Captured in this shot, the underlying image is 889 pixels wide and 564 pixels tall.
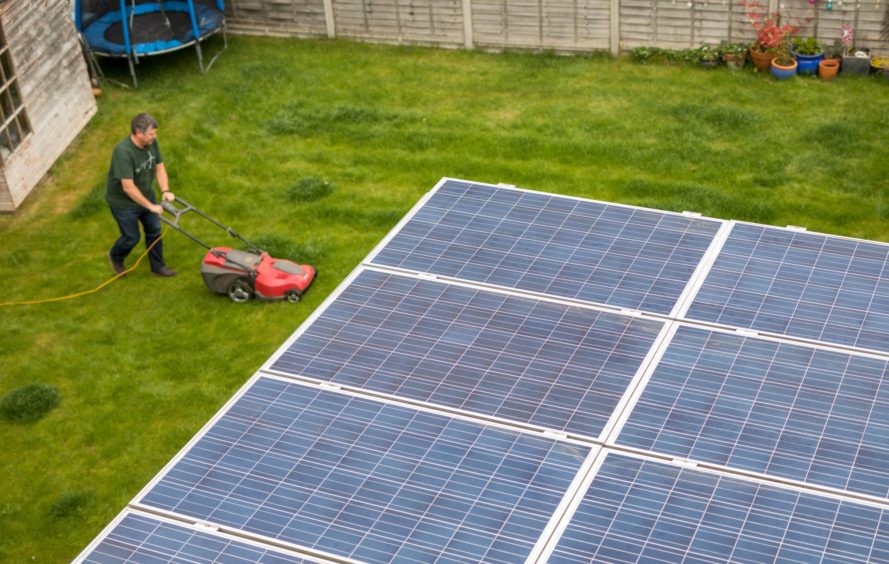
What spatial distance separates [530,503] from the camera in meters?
9.59

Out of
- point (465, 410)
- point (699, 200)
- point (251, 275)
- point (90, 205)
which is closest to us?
point (465, 410)

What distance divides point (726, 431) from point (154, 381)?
777 centimetres

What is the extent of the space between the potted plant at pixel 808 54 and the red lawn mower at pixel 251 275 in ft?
31.3

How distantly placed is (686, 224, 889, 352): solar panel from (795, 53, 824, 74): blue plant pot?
902cm

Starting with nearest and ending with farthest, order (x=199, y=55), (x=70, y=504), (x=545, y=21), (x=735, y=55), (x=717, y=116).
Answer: (x=70, y=504), (x=717, y=116), (x=735, y=55), (x=545, y=21), (x=199, y=55)

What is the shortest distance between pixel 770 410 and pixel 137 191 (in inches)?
353

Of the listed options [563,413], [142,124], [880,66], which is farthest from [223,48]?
[563,413]

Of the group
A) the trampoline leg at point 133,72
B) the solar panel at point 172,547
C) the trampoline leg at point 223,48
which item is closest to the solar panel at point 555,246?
the solar panel at point 172,547

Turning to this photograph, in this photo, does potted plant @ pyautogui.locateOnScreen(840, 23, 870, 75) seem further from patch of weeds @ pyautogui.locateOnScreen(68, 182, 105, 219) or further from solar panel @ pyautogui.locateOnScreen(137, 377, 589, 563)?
solar panel @ pyautogui.locateOnScreen(137, 377, 589, 563)

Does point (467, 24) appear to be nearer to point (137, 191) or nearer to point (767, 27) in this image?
point (767, 27)

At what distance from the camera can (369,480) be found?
9.96 meters

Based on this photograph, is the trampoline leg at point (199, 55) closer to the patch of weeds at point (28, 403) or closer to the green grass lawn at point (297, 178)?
the green grass lawn at point (297, 178)

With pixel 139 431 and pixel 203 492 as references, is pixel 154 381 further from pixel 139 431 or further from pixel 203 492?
pixel 203 492

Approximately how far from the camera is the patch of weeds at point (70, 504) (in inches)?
527
